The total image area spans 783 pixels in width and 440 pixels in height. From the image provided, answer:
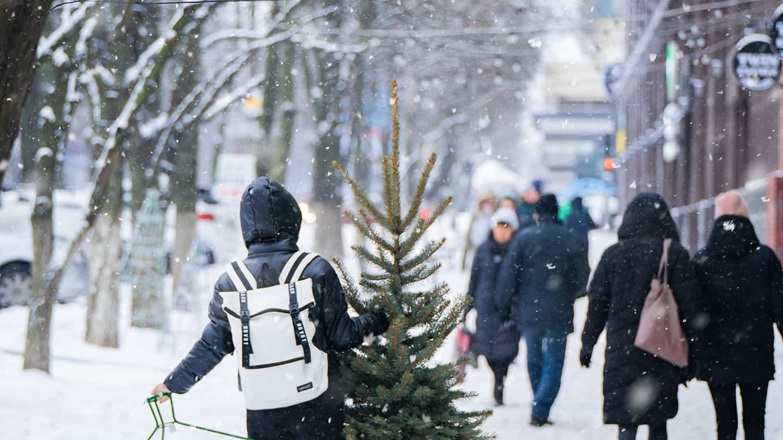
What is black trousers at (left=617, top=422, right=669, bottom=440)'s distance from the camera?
6422 mm

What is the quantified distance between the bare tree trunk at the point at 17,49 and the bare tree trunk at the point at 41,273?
12.5 feet

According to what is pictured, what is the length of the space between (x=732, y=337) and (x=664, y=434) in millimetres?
718

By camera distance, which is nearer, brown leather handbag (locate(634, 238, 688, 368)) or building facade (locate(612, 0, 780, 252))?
brown leather handbag (locate(634, 238, 688, 368))

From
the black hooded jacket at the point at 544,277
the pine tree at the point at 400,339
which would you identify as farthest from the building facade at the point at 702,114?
the pine tree at the point at 400,339

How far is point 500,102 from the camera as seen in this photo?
4606cm

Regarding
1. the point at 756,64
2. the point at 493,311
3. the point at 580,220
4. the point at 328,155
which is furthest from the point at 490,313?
the point at 328,155

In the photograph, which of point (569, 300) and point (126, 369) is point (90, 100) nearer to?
point (126, 369)

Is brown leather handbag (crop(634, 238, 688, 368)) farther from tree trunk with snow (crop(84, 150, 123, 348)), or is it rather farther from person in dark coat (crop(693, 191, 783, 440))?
tree trunk with snow (crop(84, 150, 123, 348))

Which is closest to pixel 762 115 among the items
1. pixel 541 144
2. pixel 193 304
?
pixel 193 304

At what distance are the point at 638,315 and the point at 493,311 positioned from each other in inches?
131

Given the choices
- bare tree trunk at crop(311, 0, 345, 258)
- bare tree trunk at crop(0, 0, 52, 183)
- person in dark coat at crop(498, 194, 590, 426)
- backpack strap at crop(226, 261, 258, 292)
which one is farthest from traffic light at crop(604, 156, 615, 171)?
backpack strap at crop(226, 261, 258, 292)

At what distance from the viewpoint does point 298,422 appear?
15.0 feet

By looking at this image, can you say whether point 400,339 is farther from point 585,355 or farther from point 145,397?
point 145,397

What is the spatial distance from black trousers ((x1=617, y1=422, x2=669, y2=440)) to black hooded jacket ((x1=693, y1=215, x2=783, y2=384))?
17.8 inches
